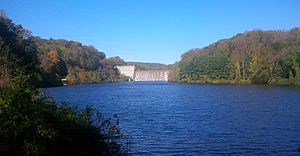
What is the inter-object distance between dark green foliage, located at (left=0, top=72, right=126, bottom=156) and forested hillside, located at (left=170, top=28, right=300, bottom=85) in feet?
373

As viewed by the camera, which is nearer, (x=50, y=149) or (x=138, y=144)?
(x=50, y=149)

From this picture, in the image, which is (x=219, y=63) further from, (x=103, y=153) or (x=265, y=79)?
(x=103, y=153)

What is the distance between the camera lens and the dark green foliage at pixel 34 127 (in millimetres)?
14422

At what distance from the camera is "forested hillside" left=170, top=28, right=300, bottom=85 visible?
125938 millimetres

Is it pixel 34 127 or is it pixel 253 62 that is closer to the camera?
pixel 34 127

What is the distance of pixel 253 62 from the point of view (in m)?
140

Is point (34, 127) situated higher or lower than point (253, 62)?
lower

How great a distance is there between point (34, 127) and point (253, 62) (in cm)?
13215

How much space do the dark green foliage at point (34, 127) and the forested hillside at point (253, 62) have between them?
114 metres

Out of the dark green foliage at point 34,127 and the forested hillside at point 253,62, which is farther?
the forested hillside at point 253,62

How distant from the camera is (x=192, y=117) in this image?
133 feet

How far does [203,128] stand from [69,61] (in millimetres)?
169905

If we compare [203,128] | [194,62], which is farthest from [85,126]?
[194,62]

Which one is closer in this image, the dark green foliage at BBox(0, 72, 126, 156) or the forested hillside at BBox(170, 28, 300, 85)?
the dark green foliage at BBox(0, 72, 126, 156)
